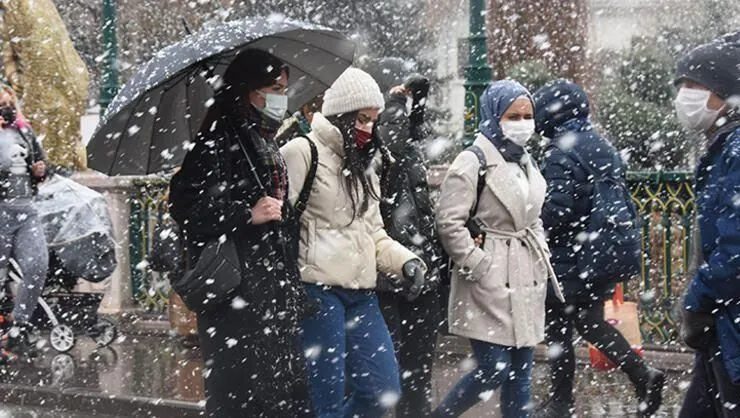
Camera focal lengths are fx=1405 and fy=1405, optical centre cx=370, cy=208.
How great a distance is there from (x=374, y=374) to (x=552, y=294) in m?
1.71

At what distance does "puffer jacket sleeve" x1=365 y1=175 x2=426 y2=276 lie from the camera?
6.55m

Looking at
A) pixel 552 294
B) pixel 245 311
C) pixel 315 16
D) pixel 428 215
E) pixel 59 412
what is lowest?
pixel 315 16

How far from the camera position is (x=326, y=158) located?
20.9 ft

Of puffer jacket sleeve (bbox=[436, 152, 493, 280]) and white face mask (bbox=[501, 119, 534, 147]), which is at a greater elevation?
white face mask (bbox=[501, 119, 534, 147])

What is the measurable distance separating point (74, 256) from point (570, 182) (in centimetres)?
453

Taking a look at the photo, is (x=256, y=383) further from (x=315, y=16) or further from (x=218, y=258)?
(x=315, y=16)

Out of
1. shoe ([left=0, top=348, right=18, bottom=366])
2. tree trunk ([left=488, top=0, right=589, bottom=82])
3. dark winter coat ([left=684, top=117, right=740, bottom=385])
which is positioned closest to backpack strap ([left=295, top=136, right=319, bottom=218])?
dark winter coat ([left=684, top=117, right=740, bottom=385])

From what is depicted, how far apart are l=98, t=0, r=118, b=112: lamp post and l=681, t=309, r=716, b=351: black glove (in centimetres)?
802

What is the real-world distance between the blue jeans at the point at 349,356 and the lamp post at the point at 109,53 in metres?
6.57

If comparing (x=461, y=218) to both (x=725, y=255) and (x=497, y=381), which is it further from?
(x=725, y=255)

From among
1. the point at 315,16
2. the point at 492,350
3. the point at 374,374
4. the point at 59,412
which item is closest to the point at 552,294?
the point at 492,350

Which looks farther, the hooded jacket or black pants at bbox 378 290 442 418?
black pants at bbox 378 290 442 418

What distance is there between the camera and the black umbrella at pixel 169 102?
5.21m

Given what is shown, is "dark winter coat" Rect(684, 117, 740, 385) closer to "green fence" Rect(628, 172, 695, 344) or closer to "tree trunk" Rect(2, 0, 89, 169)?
"green fence" Rect(628, 172, 695, 344)
